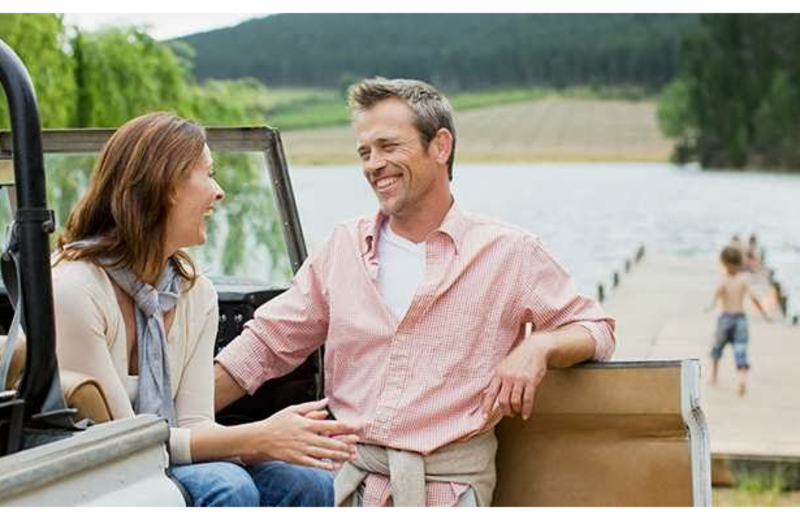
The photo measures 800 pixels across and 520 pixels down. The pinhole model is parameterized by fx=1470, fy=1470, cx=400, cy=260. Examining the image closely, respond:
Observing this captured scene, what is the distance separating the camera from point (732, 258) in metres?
13.4

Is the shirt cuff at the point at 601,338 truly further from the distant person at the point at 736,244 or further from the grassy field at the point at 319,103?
the grassy field at the point at 319,103

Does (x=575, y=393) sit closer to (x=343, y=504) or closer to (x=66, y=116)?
(x=343, y=504)

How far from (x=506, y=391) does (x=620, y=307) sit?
3053 centimetres

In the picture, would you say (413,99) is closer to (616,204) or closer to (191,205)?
(191,205)

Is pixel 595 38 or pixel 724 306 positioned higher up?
pixel 595 38

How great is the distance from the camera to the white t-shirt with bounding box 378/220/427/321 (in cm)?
276

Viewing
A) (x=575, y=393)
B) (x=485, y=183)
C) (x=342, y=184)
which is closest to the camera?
(x=575, y=393)

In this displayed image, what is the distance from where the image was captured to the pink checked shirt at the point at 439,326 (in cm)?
265

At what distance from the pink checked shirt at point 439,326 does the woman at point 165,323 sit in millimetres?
165

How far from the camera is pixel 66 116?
14.0 meters

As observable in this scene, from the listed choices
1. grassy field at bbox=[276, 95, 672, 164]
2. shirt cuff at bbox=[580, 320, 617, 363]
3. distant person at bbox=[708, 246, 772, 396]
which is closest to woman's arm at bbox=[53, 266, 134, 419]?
shirt cuff at bbox=[580, 320, 617, 363]

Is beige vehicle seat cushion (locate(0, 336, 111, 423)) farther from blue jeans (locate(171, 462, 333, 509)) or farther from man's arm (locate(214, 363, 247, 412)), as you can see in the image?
man's arm (locate(214, 363, 247, 412))

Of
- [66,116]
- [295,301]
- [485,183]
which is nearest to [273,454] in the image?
[295,301]

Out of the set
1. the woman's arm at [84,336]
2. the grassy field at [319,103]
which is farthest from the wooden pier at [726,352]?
the grassy field at [319,103]
